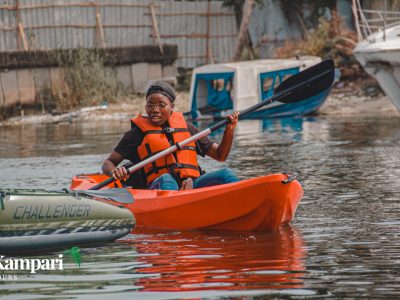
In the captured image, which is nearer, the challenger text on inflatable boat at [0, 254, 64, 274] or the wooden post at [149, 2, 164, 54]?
the challenger text on inflatable boat at [0, 254, 64, 274]

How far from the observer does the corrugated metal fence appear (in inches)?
1052

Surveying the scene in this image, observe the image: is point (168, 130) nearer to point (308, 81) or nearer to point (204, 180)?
point (204, 180)

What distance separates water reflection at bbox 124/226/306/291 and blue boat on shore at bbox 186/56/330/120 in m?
14.3

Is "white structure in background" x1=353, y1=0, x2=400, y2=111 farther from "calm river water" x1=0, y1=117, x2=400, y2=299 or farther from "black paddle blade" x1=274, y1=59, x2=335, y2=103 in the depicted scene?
"black paddle blade" x1=274, y1=59, x2=335, y2=103

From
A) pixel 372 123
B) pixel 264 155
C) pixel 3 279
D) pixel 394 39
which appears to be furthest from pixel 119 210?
pixel 372 123

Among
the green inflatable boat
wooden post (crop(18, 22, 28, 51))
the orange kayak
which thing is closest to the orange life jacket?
the orange kayak

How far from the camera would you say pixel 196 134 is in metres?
10.3

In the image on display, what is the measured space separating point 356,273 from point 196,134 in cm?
301

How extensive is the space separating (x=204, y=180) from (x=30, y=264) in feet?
7.24

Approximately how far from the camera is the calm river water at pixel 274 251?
7.29m

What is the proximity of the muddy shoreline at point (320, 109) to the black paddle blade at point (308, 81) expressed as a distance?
42.1 ft

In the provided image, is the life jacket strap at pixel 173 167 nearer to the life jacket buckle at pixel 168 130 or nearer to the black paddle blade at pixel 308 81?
the life jacket buckle at pixel 168 130

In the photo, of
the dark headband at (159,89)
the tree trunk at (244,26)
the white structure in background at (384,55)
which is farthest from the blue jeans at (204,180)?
the tree trunk at (244,26)

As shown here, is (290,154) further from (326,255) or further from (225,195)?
(326,255)
